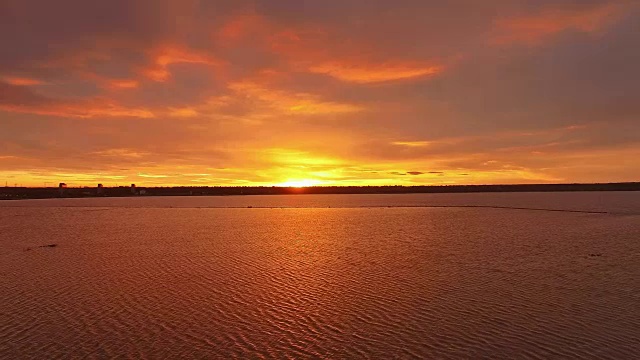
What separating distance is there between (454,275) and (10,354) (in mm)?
18802

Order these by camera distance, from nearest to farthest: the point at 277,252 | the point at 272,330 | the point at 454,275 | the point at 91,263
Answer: the point at 272,330, the point at 454,275, the point at 91,263, the point at 277,252

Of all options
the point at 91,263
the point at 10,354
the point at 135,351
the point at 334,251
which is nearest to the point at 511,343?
the point at 135,351

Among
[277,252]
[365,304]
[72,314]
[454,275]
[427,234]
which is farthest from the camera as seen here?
[427,234]

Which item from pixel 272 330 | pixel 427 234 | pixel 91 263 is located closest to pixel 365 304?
pixel 272 330

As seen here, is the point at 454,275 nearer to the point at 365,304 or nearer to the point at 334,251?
the point at 365,304

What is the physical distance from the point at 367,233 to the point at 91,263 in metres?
26.0

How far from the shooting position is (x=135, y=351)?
12.6m

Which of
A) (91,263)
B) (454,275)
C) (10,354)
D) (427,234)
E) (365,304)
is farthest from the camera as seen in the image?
(427,234)

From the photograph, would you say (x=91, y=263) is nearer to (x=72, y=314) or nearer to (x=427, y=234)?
(x=72, y=314)

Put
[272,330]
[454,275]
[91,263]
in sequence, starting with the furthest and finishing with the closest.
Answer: [91,263] < [454,275] < [272,330]

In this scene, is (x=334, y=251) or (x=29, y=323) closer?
(x=29, y=323)

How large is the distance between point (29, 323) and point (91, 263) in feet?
45.4

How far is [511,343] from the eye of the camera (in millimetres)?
12883

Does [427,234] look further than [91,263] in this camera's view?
Yes
